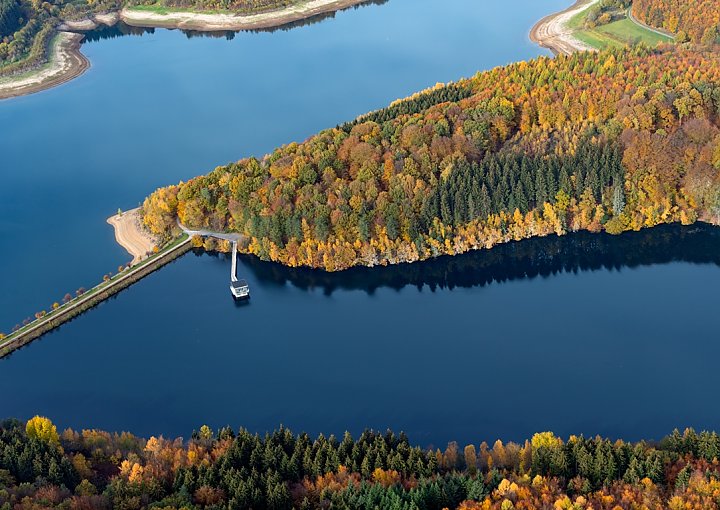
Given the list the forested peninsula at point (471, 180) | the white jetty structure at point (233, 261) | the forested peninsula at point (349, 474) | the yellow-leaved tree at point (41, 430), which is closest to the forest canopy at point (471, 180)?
the forested peninsula at point (471, 180)

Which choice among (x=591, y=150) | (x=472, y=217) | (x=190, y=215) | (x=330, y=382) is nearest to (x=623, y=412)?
(x=330, y=382)

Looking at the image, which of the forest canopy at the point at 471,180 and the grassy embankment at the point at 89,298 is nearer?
the grassy embankment at the point at 89,298

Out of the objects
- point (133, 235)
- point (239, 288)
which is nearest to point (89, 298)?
→ point (133, 235)

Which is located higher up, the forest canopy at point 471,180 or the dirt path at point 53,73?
the dirt path at point 53,73

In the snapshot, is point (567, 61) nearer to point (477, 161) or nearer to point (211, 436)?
point (477, 161)

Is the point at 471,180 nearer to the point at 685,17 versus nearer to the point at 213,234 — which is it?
the point at 213,234

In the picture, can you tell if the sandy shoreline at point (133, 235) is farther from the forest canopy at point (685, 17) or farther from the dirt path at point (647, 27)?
the dirt path at point (647, 27)

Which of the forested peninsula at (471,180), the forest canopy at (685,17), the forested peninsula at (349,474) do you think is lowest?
the forested peninsula at (349,474)
